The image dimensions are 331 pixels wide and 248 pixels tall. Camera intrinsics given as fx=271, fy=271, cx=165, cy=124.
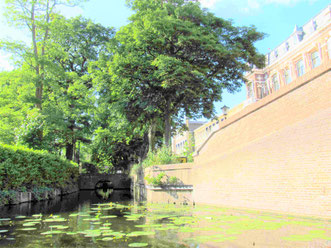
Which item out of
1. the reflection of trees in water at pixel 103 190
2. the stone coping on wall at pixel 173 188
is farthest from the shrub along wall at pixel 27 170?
the stone coping on wall at pixel 173 188

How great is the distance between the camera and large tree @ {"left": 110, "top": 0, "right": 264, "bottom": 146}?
52.7 feet

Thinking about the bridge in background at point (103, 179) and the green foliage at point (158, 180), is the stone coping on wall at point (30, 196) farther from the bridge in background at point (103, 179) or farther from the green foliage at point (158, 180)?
the bridge in background at point (103, 179)

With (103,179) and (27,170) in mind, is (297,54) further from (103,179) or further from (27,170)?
(103,179)

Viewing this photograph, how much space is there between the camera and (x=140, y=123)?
71.7 ft

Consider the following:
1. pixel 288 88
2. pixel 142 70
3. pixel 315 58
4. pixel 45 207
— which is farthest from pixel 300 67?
pixel 45 207

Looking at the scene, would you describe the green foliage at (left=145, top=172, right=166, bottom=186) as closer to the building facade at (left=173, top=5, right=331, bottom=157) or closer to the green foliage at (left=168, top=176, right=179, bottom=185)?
the green foliage at (left=168, top=176, right=179, bottom=185)

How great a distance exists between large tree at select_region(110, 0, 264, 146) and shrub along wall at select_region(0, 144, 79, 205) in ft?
21.3

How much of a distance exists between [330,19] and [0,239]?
29.2 meters

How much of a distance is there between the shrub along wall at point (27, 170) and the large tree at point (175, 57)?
648 cm

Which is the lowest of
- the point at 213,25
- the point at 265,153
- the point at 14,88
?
the point at 265,153

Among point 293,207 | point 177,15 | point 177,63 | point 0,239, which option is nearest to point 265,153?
point 293,207

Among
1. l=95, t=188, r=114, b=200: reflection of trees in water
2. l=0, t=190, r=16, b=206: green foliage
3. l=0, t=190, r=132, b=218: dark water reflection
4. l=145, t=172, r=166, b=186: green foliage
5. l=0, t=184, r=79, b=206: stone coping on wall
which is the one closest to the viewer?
l=0, t=190, r=132, b=218: dark water reflection

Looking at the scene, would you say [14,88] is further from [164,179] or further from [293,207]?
[293,207]

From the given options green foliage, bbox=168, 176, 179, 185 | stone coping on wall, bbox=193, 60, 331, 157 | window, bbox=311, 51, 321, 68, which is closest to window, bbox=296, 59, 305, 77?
window, bbox=311, 51, 321, 68
